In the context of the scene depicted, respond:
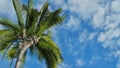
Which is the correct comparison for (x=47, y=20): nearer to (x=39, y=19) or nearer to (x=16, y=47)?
(x=39, y=19)

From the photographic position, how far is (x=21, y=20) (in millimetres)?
38719

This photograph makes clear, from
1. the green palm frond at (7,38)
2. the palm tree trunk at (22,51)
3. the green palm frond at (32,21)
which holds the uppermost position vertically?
the green palm frond at (32,21)

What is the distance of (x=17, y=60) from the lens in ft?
126

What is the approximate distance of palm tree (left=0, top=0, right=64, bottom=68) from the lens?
127 ft

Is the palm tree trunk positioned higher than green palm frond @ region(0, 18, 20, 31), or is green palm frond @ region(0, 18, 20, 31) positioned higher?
green palm frond @ region(0, 18, 20, 31)

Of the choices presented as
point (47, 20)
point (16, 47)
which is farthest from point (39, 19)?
point (16, 47)

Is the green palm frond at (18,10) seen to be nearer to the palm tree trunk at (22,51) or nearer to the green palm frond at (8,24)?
the green palm frond at (8,24)

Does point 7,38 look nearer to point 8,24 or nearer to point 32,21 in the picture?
point 8,24

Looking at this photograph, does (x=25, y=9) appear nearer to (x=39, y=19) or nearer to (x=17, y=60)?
(x=39, y=19)

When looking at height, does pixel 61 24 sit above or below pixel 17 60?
above

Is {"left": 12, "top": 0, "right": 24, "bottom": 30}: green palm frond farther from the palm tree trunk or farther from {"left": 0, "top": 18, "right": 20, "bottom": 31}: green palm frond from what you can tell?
the palm tree trunk

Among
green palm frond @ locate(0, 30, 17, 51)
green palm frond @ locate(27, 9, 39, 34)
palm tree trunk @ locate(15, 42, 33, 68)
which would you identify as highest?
green palm frond @ locate(27, 9, 39, 34)

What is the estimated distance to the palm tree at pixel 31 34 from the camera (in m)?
38.7

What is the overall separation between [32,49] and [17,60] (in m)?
2.37
